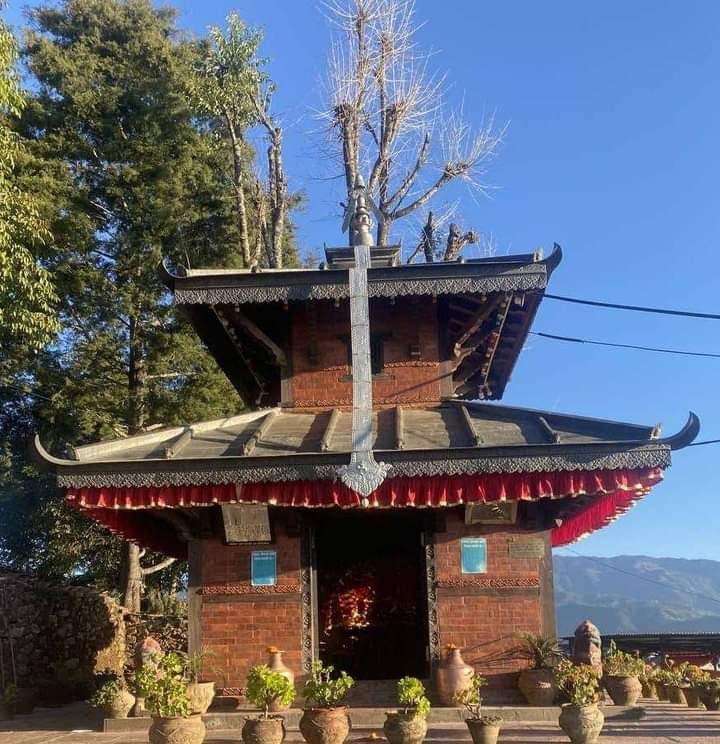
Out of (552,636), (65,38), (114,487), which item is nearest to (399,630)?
(552,636)

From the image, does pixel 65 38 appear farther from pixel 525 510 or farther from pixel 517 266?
pixel 525 510

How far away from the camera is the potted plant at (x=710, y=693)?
1095 centimetres

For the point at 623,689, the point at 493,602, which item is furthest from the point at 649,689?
the point at 493,602

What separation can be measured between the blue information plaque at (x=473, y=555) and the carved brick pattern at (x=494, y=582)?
0.12m

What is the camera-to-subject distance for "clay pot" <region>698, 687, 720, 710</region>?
35.9ft

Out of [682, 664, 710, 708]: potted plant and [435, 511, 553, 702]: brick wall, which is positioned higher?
[435, 511, 553, 702]: brick wall

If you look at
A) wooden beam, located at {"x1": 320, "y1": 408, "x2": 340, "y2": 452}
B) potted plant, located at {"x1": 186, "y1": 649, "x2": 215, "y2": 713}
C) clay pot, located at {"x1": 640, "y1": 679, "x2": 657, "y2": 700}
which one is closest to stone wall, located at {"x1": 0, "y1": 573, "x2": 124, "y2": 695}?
potted plant, located at {"x1": 186, "y1": 649, "x2": 215, "y2": 713}

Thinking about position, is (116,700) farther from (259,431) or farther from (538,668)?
(538,668)

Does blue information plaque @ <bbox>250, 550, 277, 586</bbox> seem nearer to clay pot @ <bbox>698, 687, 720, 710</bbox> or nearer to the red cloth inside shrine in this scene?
the red cloth inside shrine

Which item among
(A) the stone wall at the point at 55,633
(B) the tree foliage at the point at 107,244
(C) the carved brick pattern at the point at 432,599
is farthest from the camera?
(B) the tree foliage at the point at 107,244

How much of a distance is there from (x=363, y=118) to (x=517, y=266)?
44.5 ft

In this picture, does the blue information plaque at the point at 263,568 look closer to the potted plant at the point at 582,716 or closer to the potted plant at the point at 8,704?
the potted plant at the point at 582,716

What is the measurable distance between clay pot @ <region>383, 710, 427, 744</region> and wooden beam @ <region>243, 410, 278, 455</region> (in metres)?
3.45

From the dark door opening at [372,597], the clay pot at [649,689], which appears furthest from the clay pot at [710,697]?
the dark door opening at [372,597]
